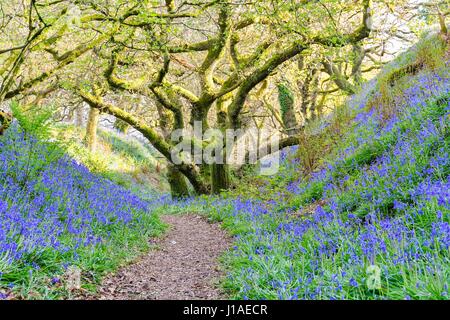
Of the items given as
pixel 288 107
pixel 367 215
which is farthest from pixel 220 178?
pixel 367 215

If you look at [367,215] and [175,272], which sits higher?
[367,215]

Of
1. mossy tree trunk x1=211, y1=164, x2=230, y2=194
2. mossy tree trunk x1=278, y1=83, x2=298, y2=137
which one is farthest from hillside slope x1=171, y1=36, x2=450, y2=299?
mossy tree trunk x1=278, y1=83, x2=298, y2=137

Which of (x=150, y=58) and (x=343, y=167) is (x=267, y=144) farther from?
(x=343, y=167)

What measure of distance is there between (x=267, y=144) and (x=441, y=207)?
10.8 metres

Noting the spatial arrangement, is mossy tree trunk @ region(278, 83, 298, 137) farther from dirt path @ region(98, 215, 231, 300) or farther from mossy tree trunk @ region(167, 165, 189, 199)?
dirt path @ region(98, 215, 231, 300)

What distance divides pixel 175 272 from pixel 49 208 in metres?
2.02

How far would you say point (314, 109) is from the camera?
21.0 m

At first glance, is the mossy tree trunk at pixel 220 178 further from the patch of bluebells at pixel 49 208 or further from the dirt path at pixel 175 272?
the dirt path at pixel 175 272

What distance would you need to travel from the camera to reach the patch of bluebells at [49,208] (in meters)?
4.21

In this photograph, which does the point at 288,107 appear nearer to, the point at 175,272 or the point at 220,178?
the point at 220,178

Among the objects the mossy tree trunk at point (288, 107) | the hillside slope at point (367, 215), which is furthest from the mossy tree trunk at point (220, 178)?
the mossy tree trunk at point (288, 107)

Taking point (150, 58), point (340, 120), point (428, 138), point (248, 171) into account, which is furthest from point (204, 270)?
point (248, 171)

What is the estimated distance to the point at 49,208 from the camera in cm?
563

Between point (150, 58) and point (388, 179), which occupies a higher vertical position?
point (150, 58)
